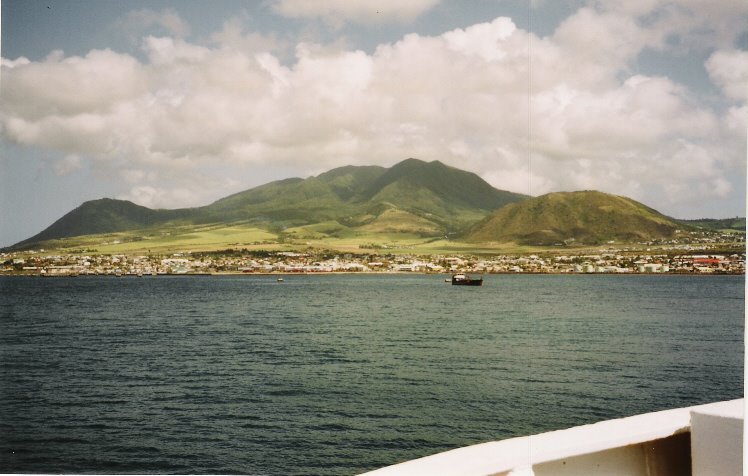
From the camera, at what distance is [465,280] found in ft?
110

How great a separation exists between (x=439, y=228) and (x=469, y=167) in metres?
7.55

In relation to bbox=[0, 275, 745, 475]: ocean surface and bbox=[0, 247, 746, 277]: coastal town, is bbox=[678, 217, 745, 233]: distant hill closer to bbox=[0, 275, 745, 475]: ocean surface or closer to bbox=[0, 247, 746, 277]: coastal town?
bbox=[0, 275, 745, 475]: ocean surface

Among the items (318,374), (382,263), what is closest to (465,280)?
(382,263)

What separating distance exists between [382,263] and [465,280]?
10.5 m

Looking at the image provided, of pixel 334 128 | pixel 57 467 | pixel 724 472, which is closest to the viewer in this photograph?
pixel 724 472

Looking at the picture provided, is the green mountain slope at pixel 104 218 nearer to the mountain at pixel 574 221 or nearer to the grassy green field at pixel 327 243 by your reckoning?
the grassy green field at pixel 327 243

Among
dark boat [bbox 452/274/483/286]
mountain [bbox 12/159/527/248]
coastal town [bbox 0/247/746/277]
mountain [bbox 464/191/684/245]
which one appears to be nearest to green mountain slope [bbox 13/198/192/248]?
mountain [bbox 12/159/527/248]

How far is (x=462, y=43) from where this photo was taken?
36.5 ft

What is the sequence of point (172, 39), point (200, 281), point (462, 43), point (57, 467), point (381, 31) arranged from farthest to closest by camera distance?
1. point (200, 281)
2. point (172, 39)
3. point (462, 43)
4. point (381, 31)
5. point (57, 467)

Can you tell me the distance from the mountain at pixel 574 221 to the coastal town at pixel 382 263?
132 centimetres

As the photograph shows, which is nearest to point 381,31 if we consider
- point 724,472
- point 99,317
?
point 724,472

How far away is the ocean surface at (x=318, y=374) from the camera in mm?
9602

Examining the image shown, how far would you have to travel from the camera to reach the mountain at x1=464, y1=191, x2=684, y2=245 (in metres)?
16.7

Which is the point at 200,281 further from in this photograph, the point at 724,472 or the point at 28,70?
the point at 724,472
